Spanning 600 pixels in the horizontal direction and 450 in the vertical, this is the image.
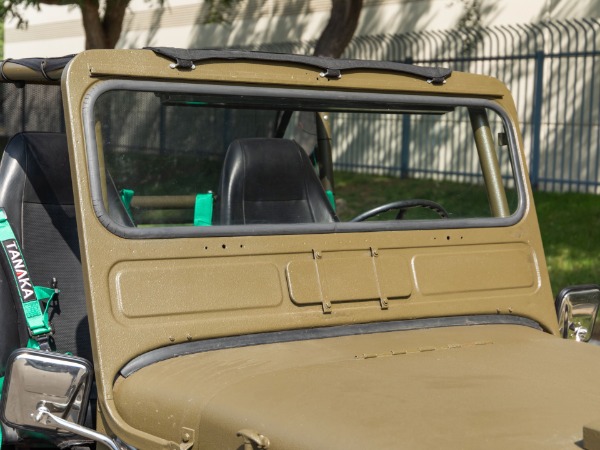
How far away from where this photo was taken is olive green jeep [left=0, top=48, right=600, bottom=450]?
250 cm

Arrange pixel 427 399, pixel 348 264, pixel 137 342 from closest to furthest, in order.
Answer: pixel 427 399
pixel 137 342
pixel 348 264

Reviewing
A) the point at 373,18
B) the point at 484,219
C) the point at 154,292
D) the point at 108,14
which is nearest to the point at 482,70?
the point at 373,18

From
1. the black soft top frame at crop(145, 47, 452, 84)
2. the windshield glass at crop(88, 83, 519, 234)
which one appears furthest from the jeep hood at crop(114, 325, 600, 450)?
the black soft top frame at crop(145, 47, 452, 84)

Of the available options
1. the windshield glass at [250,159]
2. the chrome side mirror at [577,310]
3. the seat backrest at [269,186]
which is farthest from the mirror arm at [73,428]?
the chrome side mirror at [577,310]

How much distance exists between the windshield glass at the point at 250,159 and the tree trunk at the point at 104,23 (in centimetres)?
781

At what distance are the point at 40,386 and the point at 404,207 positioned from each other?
1.57m

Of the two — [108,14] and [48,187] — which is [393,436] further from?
[108,14]

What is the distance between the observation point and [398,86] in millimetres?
3592

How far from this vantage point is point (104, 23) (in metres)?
12.0

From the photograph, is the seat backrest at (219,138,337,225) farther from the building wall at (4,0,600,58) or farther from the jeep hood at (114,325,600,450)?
the building wall at (4,0,600,58)

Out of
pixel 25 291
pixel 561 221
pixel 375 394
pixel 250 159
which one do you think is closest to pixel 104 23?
pixel 561 221

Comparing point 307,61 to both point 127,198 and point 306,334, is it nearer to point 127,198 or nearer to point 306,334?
point 127,198

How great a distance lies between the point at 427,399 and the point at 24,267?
1552 millimetres

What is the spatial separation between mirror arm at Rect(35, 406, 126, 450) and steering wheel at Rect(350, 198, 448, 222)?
4.46 ft
